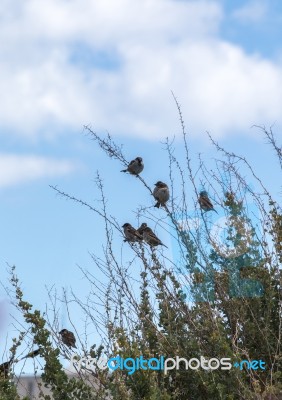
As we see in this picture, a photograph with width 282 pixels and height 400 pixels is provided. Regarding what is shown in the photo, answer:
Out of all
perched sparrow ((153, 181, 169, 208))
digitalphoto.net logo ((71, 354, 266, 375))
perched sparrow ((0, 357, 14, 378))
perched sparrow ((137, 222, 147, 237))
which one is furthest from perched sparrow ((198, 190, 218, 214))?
perched sparrow ((0, 357, 14, 378))

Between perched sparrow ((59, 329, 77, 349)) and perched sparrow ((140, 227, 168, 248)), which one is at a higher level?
perched sparrow ((140, 227, 168, 248))

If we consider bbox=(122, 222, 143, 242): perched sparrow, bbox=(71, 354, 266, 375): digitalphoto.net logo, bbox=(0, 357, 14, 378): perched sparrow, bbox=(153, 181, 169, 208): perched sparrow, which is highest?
bbox=(153, 181, 169, 208): perched sparrow

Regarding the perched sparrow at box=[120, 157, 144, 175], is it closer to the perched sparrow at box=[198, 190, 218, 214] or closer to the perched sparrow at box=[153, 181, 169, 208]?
the perched sparrow at box=[153, 181, 169, 208]

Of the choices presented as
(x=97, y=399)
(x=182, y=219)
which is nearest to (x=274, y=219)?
(x=182, y=219)

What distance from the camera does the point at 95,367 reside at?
28.4ft

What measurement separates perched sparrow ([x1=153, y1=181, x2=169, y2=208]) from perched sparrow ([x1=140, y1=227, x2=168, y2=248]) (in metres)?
0.36

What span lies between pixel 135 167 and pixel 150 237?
1.11m

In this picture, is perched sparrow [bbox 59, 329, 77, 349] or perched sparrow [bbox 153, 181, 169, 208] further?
perched sparrow [bbox 153, 181, 169, 208]

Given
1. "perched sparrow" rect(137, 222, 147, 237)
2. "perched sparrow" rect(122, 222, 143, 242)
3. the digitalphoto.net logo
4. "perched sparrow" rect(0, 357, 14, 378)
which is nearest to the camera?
the digitalphoto.net logo

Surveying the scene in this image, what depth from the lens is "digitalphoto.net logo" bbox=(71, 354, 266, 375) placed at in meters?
7.46

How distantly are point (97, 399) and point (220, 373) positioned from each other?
129 centimetres

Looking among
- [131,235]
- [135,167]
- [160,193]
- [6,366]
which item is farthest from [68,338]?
[135,167]

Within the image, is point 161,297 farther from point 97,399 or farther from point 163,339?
point 97,399

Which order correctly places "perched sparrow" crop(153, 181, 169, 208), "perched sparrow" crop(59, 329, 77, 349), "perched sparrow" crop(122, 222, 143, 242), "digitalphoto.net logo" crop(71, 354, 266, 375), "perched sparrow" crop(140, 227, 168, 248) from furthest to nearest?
"perched sparrow" crop(153, 181, 169, 208)
"perched sparrow" crop(140, 227, 168, 248)
"perched sparrow" crop(122, 222, 143, 242)
"perched sparrow" crop(59, 329, 77, 349)
"digitalphoto.net logo" crop(71, 354, 266, 375)
